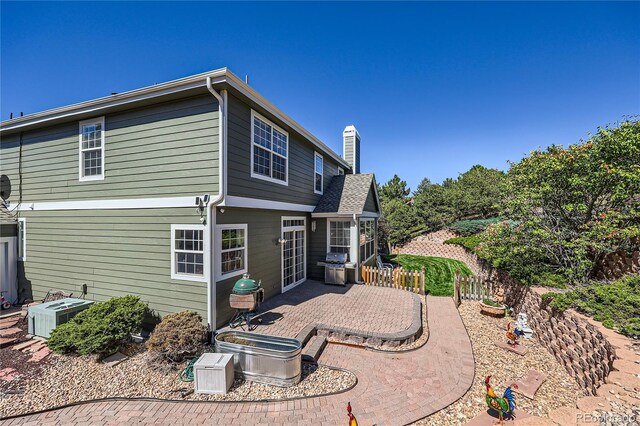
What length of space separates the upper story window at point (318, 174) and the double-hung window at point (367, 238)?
258 cm

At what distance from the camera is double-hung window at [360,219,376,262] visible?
39.9 feet

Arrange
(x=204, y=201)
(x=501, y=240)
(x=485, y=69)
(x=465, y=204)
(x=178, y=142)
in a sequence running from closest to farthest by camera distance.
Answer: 1. (x=204, y=201)
2. (x=178, y=142)
3. (x=501, y=240)
4. (x=485, y=69)
5. (x=465, y=204)

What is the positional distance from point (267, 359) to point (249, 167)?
191 inches

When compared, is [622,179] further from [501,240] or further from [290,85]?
[290,85]

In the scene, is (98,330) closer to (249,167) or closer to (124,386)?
(124,386)

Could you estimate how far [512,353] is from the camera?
587 centimetres

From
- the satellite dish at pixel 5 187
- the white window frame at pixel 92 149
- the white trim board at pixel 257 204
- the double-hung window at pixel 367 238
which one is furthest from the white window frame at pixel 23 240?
the double-hung window at pixel 367 238

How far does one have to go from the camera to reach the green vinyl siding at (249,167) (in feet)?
21.3

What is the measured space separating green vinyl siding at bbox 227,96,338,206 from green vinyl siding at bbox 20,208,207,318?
148 centimetres

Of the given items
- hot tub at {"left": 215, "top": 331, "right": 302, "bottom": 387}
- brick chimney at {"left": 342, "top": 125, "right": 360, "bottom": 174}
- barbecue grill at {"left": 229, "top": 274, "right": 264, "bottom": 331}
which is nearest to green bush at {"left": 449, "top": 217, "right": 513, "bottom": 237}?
brick chimney at {"left": 342, "top": 125, "right": 360, "bottom": 174}

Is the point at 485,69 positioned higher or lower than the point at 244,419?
higher

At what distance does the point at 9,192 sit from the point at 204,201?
923 cm

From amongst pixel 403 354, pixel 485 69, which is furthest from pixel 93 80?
pixel 485 69

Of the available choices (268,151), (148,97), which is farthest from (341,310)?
(148,97)
